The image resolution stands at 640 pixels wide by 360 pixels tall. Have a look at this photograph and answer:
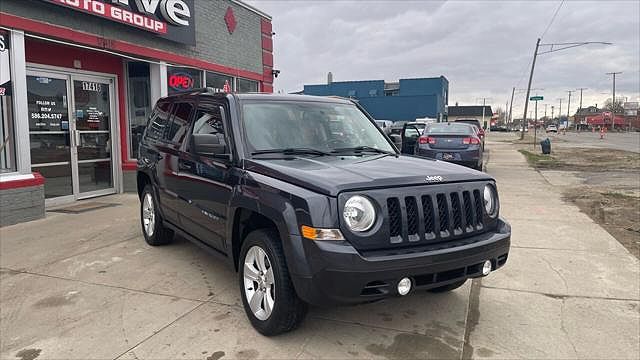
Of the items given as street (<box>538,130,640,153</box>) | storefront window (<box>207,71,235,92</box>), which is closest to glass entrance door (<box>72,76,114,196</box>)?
storefront window (<box>207,71,235,92</box>)

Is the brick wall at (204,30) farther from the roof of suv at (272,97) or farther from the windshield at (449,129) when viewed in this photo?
the windshield at (449,129)

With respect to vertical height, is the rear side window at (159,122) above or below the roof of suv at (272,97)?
below

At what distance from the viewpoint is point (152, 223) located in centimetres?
607

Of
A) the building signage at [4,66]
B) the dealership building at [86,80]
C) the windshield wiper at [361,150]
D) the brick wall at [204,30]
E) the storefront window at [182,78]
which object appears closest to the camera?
the windshield wiper at [361,150]

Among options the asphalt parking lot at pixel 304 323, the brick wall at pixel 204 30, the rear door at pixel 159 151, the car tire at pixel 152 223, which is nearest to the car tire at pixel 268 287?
the asphalt parking lot at pixel 304 323

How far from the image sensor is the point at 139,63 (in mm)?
10781

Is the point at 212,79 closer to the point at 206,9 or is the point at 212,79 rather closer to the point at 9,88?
the point at 206,9

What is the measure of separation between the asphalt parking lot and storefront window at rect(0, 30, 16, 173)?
195cm

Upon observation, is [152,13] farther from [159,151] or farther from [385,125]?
[385,125]

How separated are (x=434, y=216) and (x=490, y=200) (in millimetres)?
754

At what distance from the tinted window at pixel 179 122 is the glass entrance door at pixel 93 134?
16.0 feet

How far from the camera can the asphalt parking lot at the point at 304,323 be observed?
346cm

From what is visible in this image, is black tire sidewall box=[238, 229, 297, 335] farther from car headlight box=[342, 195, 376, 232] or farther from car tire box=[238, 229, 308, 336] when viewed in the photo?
car headlight box=[342, 195, 376, 232]

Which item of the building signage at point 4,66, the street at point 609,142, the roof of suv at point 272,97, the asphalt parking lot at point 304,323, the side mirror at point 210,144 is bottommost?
the asphalt parking lot at point 304,323
